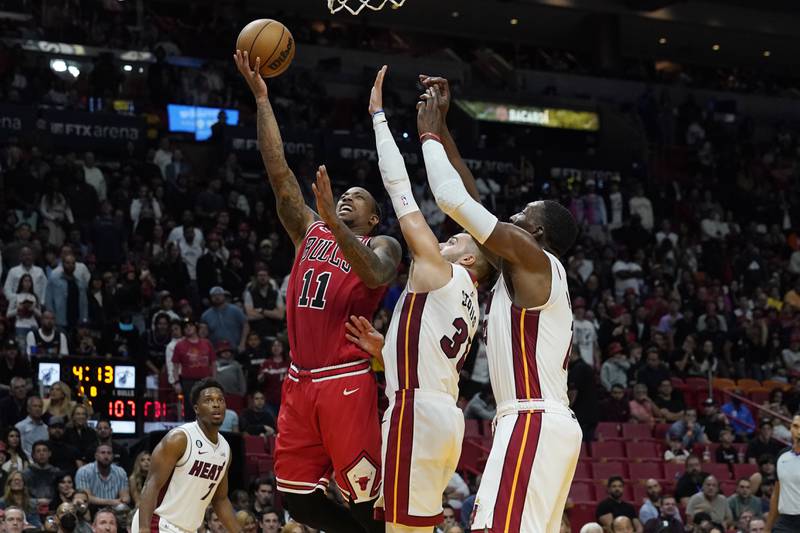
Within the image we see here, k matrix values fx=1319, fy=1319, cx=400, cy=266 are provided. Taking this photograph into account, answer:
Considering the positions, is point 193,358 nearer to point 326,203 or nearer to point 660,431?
point 660,431

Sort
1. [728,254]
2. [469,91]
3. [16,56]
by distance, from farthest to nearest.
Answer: [469,91] < [728,254] < [16,56]

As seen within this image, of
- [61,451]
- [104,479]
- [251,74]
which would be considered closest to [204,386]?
[251,74]

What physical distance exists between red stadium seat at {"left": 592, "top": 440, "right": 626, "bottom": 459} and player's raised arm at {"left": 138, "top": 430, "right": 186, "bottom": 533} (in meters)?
8.63

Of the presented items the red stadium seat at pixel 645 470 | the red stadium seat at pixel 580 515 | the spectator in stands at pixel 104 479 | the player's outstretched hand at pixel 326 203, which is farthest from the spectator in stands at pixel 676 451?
the player's outstretched hand at pixel 326 203

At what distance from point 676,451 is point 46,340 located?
8048 millimetres

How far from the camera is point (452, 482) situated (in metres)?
14.5

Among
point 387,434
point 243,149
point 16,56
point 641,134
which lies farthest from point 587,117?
point 387,434

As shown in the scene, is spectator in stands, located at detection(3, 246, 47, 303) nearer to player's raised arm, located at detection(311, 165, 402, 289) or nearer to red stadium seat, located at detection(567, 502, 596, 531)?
red stadium seat, located at detection(567, 502, 596, 531)

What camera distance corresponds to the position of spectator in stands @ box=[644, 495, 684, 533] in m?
13.9

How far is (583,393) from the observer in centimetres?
1655

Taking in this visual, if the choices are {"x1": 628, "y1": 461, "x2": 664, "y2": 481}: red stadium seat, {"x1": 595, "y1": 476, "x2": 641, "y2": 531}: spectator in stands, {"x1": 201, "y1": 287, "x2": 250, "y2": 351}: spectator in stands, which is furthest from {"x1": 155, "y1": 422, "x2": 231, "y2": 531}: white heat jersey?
{"x1": 628, "y1": 461, "x2": 664, "y2": 481}: red stadium seat

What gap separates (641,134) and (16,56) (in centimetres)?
1443

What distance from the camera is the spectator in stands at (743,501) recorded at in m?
15.3

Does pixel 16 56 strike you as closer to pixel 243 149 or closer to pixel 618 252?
pixel 243 149
